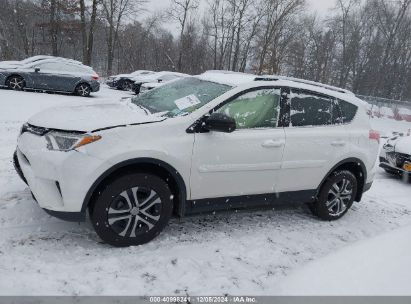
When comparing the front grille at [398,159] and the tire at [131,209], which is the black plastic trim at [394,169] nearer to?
the front grille at [398,159]

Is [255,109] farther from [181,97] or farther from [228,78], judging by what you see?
[181,97]

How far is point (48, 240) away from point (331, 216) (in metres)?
3.53

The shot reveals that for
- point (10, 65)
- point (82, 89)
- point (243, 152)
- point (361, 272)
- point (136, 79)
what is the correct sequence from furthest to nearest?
point (136, 79)
point (82, 89)
point (10, 65)
point (243, 152)
point (361, 272)

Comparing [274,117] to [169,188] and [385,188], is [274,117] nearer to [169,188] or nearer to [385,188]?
[169,188]

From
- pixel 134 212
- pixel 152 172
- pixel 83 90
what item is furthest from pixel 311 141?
pixel 83 90

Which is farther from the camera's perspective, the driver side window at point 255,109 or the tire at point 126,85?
the tire at point 126,85

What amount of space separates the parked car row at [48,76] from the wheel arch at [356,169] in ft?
42.7

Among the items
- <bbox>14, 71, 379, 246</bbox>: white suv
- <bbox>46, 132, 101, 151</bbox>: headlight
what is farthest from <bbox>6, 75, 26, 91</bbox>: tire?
<bbox>46, 132, 101, 151</bbox>: headlight

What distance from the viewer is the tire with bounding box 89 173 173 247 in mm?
3479

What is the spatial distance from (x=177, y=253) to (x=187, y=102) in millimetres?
1600

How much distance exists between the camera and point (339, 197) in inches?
198

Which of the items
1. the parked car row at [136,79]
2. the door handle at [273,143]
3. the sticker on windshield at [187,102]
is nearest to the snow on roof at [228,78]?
the sticker on windshield at [187,102]

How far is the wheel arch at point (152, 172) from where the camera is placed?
3.39 m

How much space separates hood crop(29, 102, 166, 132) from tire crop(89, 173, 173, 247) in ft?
1.73
